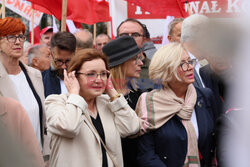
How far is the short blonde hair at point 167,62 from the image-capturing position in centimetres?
274

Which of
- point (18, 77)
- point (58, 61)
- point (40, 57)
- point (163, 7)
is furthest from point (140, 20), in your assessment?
point (18, 77)

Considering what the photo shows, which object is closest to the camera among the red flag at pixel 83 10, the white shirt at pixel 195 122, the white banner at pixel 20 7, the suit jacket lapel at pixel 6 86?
the white shirt at pixel 195 122

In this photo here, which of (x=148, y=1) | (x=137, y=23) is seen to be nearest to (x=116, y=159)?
(x=137, y=23)

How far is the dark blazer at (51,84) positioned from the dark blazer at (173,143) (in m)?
1.23

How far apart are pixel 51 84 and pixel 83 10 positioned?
3296mm

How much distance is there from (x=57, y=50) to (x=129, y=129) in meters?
1.57

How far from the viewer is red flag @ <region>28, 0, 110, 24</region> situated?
6.10 m

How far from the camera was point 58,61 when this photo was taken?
3770 millimetres

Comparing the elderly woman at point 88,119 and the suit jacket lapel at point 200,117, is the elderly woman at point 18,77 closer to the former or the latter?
the elderly woman at point 88,119

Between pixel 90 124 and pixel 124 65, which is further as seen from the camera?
pixel 124 65

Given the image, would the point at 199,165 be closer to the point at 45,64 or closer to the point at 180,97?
the point at 180,97

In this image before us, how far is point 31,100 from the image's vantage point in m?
3.15

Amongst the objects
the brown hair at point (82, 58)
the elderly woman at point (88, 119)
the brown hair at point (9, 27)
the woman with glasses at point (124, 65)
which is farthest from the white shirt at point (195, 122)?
the brown hair at point (9, 27)

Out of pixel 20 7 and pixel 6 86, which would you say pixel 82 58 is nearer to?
pixel 6 86
